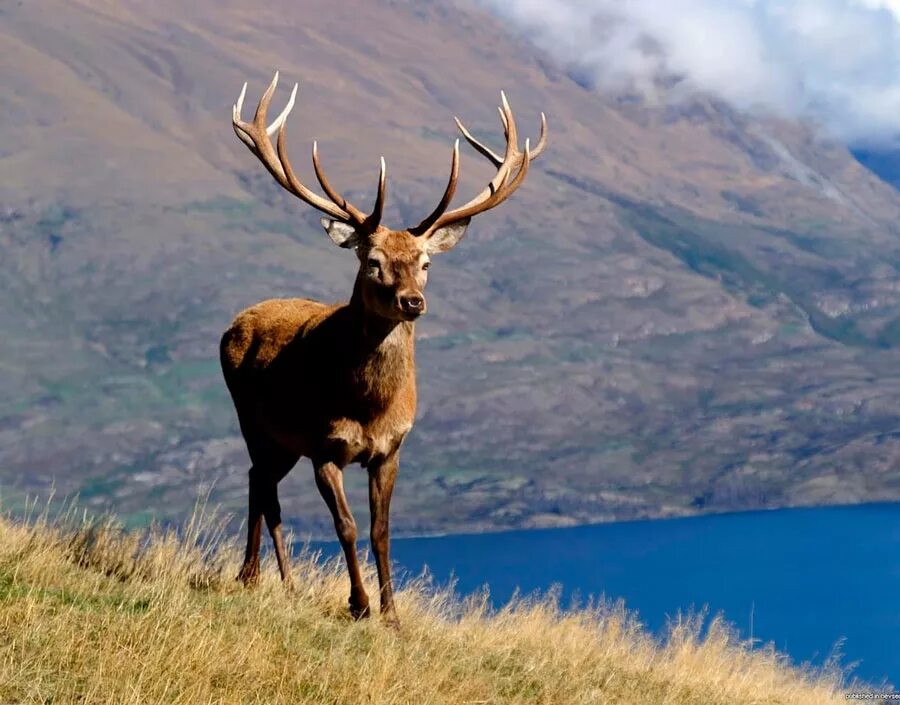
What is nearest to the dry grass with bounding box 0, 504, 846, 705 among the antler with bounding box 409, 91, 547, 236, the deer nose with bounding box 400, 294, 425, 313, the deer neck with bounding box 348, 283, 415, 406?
the deer neck with bounding box 348, 283, 415, 406

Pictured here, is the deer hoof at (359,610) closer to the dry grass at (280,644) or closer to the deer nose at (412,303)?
the dry grass at (280,644)

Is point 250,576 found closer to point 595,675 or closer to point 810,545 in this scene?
point 595,675

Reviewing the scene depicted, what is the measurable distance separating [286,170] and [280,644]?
421cm

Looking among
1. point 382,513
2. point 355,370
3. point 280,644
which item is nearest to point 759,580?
point 382,513

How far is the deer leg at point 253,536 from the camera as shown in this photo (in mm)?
10750

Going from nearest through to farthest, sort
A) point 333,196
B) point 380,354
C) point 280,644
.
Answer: point 280,644, point 380,354, point 333,196

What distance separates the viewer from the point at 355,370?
9969 millimetres

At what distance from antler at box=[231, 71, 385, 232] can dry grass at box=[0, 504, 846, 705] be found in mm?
2516

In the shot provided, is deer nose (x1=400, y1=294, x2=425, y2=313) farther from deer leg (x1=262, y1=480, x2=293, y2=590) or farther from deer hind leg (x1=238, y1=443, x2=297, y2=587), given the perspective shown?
deer leg (x1=262, y1=480, x2=293, y2=590)

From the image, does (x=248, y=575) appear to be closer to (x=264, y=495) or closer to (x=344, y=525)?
(x=264, y=495)

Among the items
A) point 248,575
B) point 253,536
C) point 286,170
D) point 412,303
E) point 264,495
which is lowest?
point 248,575

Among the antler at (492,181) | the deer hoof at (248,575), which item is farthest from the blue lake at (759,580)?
the deer hoof at (248,575)

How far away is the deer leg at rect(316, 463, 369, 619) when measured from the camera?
9.66 m

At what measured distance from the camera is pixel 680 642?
11.8 m
